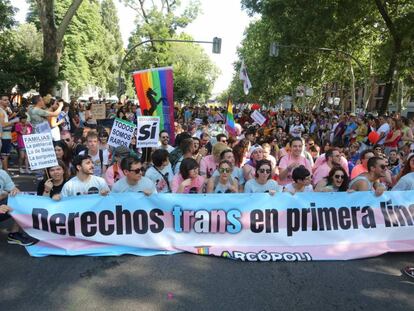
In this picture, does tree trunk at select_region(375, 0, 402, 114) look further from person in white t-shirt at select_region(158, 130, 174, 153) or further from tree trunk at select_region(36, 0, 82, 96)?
person in white t-shirt at select_region(158, 130, 174, 153)

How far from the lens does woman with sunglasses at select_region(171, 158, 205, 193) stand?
18.1 ft

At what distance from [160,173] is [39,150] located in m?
1.68

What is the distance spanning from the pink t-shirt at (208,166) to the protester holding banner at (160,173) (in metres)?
0.90

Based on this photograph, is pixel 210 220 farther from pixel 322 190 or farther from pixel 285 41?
pixel 285 41

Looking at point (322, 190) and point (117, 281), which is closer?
point (117, 281)

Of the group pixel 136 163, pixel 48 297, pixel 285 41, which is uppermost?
pixel 285 41

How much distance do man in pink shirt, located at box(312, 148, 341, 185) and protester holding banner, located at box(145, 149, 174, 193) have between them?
2.43 meters

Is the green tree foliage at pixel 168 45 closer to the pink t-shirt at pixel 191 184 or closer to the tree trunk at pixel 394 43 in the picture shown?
the tree trunk at pixel 394 43

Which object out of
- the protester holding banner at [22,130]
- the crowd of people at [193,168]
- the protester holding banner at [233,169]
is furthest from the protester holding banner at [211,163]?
the protester holding banner at [22,130]

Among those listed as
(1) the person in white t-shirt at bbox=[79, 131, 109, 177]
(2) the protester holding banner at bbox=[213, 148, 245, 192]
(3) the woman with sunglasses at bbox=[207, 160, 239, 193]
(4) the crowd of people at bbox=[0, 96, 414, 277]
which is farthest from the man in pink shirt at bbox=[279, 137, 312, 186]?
(1) the person in white t-shirt at bbox=[79, 131, 109, 177]

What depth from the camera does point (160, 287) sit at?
4.19m

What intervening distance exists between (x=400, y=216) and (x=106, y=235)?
360 cm

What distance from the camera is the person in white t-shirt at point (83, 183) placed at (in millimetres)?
5137

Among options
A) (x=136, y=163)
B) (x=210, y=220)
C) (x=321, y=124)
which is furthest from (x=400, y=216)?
(x=321, y=124)
